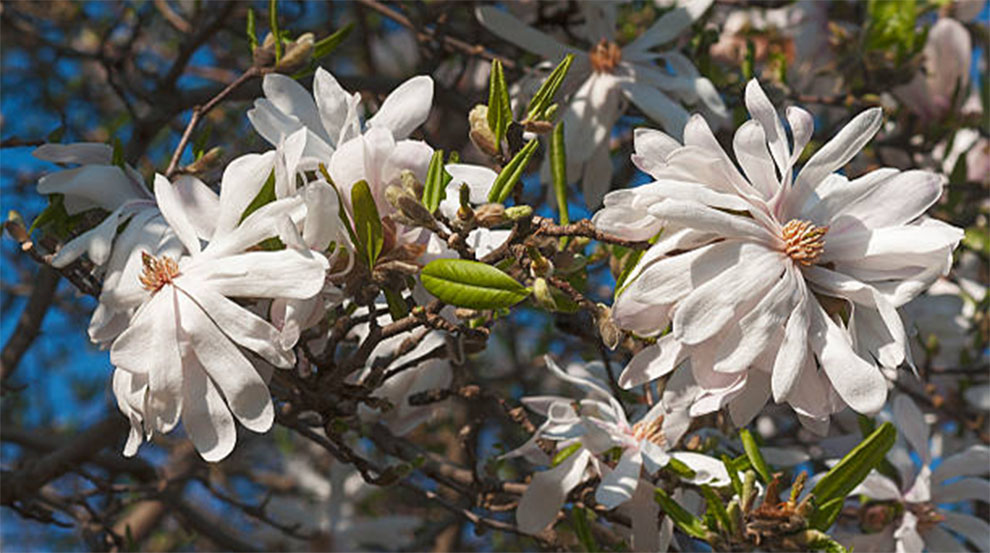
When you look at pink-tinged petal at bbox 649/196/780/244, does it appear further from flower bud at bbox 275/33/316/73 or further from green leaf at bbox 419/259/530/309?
flower bud at bbox 275/33/316/73

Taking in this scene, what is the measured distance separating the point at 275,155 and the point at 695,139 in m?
0.36

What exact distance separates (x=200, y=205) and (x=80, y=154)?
23 centimetres

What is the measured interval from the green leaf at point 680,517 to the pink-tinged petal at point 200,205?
52 centimetres

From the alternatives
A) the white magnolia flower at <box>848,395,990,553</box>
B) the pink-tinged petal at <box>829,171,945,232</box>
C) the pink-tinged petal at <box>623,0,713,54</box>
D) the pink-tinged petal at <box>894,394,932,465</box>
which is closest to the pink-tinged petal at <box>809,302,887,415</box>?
the pink-tinged petal at <box>829,171,945,232</box>

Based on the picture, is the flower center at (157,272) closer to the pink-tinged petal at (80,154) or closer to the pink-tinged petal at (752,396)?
the pink-tinged petal at (80,154)

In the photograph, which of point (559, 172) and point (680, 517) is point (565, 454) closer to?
point (680, 517)

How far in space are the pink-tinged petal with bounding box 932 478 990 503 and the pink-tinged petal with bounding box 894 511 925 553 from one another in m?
0.09

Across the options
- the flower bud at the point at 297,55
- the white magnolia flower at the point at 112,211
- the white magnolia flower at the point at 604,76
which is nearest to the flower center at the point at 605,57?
the white magnolia flower at the point at 604,76

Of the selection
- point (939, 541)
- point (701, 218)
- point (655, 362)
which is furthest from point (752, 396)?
point (939, 541)

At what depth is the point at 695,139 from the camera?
3.35ft

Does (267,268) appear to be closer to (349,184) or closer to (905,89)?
(349,184)

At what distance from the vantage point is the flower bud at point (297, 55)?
4.38ft

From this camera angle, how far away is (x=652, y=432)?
1.30 meters

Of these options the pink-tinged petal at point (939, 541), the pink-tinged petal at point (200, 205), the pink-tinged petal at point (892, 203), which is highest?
the pink-tinged petal at point (892, 203)
